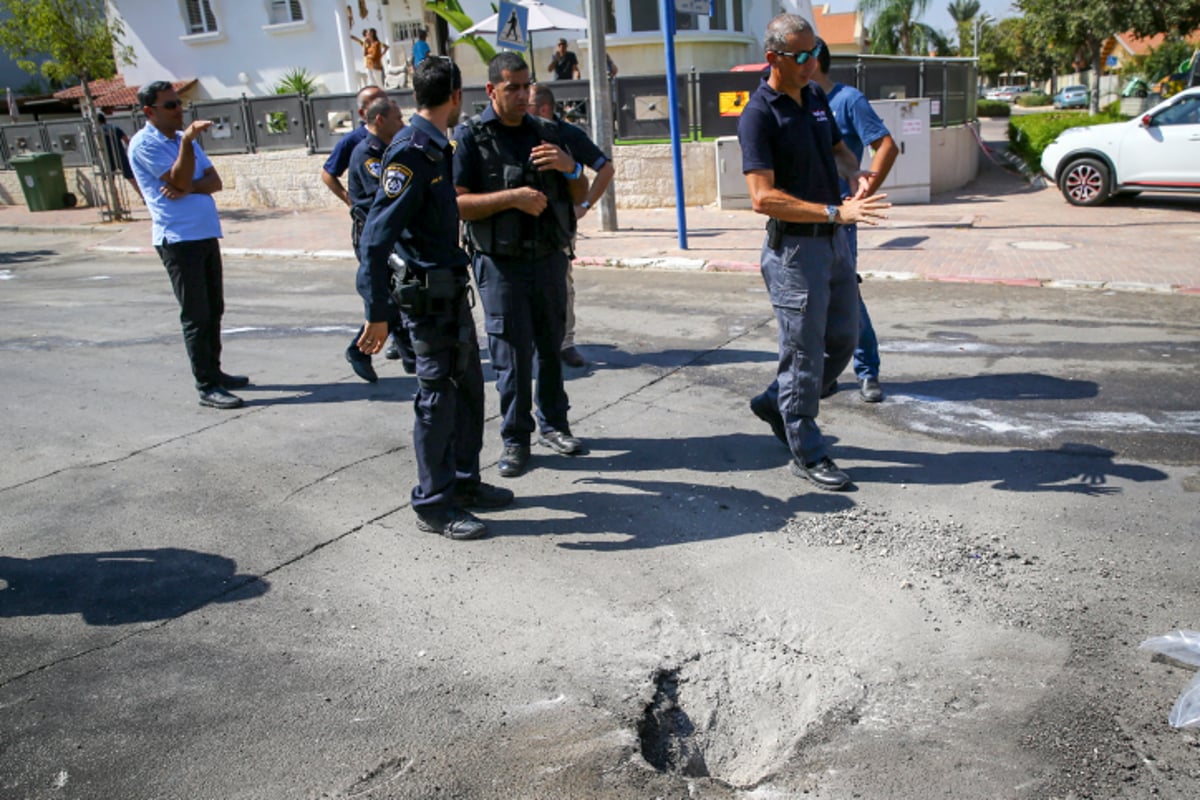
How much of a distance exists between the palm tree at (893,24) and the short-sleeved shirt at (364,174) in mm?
59647

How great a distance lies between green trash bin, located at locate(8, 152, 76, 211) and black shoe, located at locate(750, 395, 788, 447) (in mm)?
21287

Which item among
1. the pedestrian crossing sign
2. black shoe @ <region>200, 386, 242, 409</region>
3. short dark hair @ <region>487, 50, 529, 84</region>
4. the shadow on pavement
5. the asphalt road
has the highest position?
the pedestrian crossing sign

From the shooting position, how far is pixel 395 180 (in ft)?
12.7

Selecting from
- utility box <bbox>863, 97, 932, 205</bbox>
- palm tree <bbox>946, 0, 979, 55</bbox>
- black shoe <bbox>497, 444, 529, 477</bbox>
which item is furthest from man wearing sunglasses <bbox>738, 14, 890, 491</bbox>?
palm tree <bbox>946, 0, 979, 55</bbox>

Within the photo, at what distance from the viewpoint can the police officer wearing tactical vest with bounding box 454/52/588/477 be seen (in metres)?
4.55

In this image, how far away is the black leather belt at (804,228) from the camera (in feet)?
14.2

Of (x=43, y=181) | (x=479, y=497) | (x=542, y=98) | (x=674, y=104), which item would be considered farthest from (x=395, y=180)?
(x=43, y=181)

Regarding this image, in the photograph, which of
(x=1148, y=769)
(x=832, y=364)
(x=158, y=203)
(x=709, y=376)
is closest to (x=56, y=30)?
(x=158, y=203)

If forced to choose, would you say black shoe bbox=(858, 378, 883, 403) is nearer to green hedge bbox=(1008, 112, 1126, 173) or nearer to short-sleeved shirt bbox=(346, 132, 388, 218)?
short-sleeved shirt bbox=(346, 132, 388, 218)

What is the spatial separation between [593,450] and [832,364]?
1.36m

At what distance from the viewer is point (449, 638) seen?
3426mm

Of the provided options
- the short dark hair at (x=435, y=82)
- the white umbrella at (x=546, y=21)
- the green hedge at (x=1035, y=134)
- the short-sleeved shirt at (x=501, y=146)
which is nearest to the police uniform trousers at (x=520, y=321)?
the short-sleeved shirt at (x=501, y=146)

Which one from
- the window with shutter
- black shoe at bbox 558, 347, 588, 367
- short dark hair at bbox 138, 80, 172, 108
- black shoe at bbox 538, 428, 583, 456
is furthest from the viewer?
the window with shutter

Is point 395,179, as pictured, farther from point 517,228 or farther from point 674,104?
point 674,104
